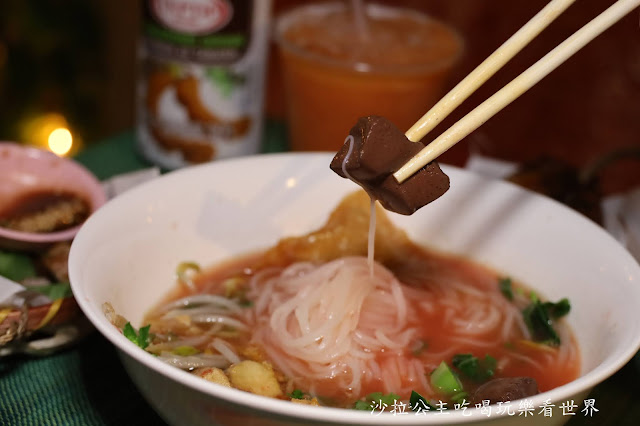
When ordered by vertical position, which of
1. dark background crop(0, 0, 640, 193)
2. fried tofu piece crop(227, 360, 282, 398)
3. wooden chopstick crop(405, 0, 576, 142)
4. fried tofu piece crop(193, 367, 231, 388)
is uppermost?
wooden chopstick crop(405, 0, 576, 142)

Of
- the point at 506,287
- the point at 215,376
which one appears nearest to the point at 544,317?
the point at 506,287

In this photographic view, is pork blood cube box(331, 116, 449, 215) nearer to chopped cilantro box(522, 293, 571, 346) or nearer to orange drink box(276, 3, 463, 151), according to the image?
chopped cilantro box(522, 293, 571, 346)

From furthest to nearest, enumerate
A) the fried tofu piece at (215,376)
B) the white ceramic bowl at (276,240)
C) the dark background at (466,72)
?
the dark background at (466,72) < the fried tofu piece at (215,376) < the white ceramic bowl at (276,240)

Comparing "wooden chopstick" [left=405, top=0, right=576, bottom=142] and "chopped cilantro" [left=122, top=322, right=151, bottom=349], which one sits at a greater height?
"wooden chopstick" [left=405, top=0, right=576, bottom=142]

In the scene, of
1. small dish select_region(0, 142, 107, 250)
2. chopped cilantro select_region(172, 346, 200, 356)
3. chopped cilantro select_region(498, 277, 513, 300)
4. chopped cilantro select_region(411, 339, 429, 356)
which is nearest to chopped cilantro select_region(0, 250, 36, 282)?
small dish select_region(0, 142, 107, 250)

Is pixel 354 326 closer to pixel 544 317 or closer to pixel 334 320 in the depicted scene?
pixel 334 320

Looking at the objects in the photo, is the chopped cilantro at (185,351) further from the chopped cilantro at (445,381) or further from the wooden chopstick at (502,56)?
the wooden chopstick at (502,56)

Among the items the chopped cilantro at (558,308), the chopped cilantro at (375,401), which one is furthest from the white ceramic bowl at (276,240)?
the chopped cilantro at (375,401)
